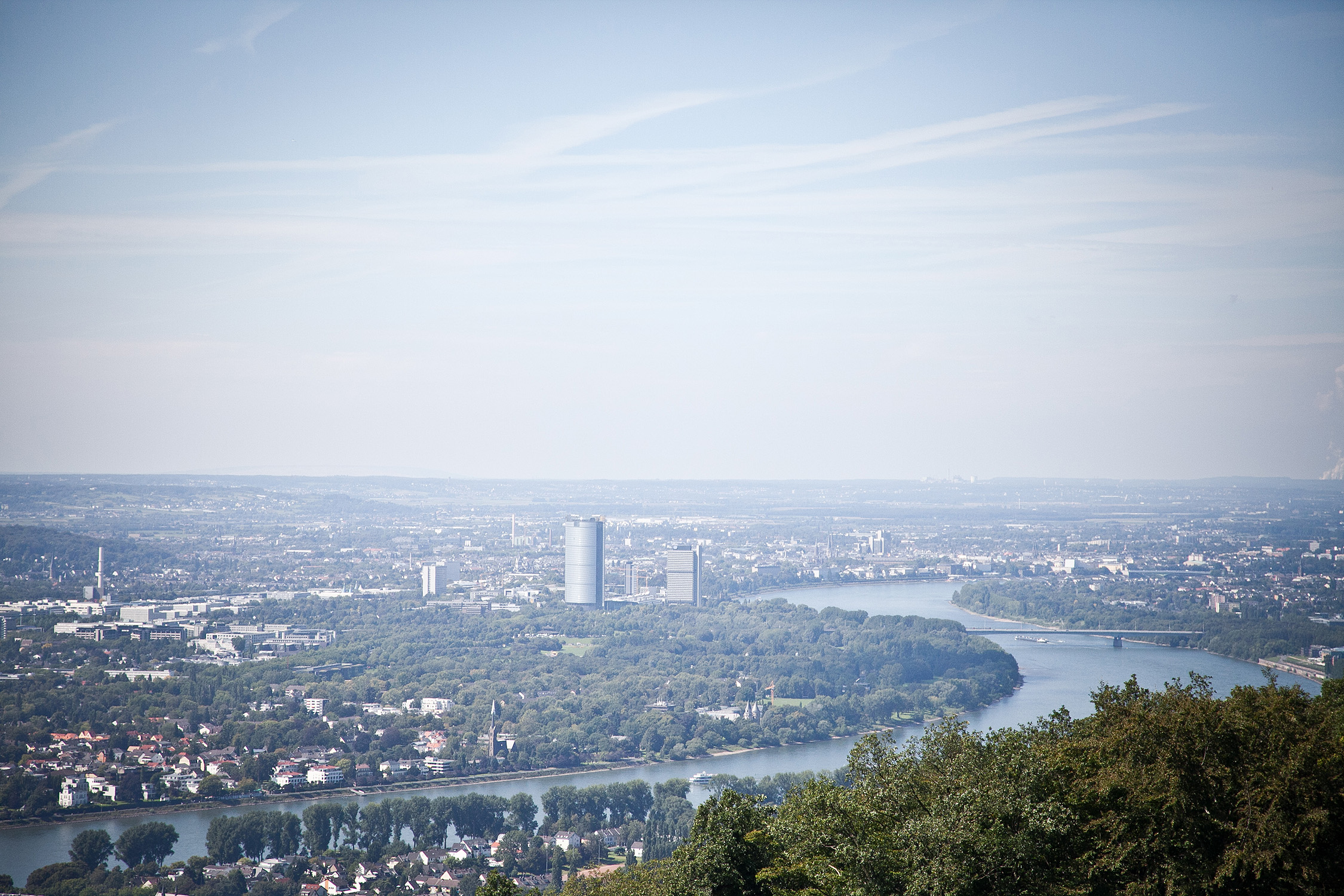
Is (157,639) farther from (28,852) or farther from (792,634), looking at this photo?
(792,634)

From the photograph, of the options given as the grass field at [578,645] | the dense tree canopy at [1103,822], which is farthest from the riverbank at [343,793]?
the grass field at [578,645]

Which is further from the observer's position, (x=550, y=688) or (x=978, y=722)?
(x=550, y=688)

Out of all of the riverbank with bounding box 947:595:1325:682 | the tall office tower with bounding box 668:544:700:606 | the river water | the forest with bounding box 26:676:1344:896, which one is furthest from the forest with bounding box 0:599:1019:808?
the forest with bounding box 26:676:1344:896

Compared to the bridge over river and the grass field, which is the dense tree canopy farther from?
the bridge over river

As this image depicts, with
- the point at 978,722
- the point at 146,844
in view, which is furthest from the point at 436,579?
the point at 146,844

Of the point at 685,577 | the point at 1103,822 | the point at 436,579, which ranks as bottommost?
the point at 436,579

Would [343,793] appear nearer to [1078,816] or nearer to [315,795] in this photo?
[315,795]
